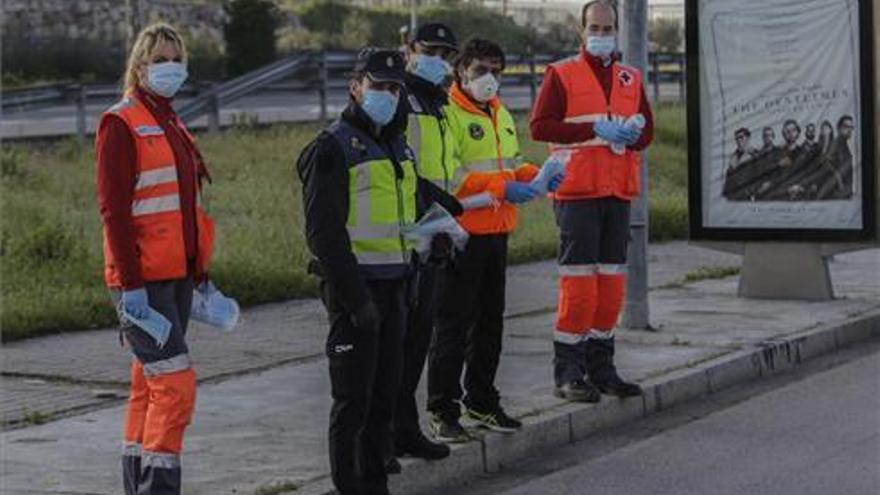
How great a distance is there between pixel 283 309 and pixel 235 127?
14505 millimetres

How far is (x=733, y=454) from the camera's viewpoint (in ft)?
28.9

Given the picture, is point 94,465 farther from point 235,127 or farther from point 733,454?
point 235,127

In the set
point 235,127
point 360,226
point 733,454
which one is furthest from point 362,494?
point 235,127

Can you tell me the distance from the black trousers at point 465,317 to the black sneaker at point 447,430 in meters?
0.04

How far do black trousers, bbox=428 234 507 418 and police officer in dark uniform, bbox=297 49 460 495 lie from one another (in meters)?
1.02

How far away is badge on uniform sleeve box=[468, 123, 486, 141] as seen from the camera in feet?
28.1

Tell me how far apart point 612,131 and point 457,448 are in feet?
6.80

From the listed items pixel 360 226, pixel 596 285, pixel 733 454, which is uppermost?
pixel 360 226

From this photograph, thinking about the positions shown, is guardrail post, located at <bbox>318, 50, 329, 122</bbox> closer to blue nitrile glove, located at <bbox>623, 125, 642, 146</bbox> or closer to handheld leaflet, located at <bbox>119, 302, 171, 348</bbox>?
blue nitrile glove, located at <bbox>623, 125, 642, 146</bbox>

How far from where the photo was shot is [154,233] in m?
6.69

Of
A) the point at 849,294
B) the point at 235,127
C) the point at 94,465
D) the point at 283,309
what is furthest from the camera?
the point at 235,127

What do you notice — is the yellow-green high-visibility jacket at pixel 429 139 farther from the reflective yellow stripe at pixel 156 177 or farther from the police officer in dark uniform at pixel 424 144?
the reflective yellow stripe at pixel 156 177

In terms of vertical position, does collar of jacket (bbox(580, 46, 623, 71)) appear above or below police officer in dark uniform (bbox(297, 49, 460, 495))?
above

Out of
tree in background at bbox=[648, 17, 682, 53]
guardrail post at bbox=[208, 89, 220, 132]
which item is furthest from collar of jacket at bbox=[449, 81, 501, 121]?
tree in background at bbox=[648, 17, 682, 53]
